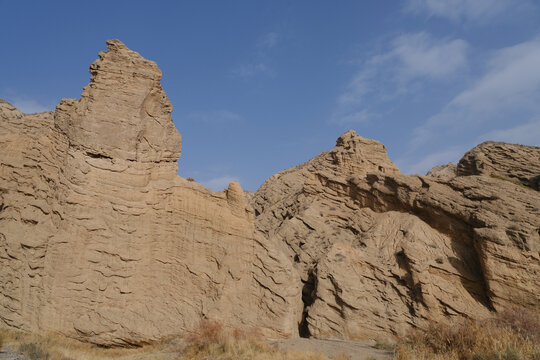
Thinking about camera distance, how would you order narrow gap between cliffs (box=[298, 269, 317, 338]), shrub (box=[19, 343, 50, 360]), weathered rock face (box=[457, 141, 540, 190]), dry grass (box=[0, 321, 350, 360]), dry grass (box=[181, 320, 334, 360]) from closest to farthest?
shrub (box=[19, 343, 50, 360]) < dry grass (box=[0, 321, 350, 360]) < dry grass (box=[181, 320, 334, 360]) < narrow gap between cliffs (box=[298, 269, 317, 338]) < weathered rock face (box=[457, 141, 540, 190])

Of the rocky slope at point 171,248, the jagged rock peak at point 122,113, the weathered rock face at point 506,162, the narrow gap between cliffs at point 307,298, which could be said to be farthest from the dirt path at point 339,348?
the weathered rock face at point 506,162

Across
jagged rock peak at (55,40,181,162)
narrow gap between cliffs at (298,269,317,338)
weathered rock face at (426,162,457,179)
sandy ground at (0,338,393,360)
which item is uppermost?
weathered rock face at (426,162,457,179)

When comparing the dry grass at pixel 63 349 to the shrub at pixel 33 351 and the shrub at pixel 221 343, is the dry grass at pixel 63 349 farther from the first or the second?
the shrub at pixel 221 343

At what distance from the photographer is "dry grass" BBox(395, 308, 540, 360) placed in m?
9.38

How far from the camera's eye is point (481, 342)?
10336mm

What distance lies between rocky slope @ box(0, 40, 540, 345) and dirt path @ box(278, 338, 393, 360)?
0.76 m

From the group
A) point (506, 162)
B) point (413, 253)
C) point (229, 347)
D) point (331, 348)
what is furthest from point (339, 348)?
point (506, 162)

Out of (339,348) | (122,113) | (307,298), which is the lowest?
(339,348)

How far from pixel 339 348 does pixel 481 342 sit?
437 cm

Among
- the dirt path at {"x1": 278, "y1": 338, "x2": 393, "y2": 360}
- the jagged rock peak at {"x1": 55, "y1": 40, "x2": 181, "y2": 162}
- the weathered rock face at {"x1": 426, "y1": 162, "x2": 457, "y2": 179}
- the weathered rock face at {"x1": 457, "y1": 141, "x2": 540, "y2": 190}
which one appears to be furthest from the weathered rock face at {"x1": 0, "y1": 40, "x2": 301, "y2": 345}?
the weathered rock face at {"x1": 426, "y1": 162, "x2": 457, "y2": 179}

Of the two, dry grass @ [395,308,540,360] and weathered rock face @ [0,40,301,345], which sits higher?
weathered rock face @ [0,40,301,345]

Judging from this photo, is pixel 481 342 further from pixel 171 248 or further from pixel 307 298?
pixel 171 248

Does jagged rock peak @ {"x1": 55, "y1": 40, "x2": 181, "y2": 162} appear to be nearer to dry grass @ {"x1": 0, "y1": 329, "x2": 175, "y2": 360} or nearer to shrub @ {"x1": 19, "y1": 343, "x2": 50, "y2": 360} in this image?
dry grass @ {"x1": 0, "y1": 329, "x2": 175, "y2": 360}

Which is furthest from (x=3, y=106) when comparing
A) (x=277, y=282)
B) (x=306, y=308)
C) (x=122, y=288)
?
(x=306, y=308)
